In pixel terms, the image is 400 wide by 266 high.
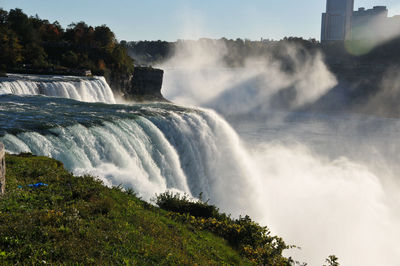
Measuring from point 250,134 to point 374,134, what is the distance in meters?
16.8

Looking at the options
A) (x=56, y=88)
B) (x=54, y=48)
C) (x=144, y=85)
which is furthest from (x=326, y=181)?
(x=54, y=48)

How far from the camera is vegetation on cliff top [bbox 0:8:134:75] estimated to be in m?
43.7

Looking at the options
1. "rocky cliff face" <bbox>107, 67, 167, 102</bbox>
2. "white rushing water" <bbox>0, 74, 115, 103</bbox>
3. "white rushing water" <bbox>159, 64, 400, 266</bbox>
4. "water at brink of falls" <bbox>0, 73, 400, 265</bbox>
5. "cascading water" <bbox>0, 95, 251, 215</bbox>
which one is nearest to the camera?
"cascading water" <bbox>0, 95, 251, 215</bbox>

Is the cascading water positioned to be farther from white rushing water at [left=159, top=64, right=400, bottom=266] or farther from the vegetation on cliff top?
the vegetation on cliff top

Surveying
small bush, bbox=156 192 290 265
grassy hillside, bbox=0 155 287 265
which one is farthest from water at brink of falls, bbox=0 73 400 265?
grassy hillside, bbox=0 155 287 265

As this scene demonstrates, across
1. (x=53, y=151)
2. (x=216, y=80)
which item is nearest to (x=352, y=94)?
(x=216, y=80)

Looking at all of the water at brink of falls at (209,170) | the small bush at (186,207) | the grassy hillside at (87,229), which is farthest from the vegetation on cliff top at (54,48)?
the grassy hillside at (87,229)

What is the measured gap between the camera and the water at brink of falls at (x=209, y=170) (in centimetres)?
1556

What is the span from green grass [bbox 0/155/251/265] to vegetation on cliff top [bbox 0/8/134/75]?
35.0 m

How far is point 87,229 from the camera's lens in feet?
23.3

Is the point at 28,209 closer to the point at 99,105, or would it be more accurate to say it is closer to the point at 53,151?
the point at 53,151

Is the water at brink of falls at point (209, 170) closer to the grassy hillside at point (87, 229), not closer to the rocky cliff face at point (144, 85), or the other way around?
the grassy hillside at point (87, 229)

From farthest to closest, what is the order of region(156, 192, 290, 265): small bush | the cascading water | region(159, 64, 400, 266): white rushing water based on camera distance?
1. region(159, 64, 400, 266): white rushing water
2. the cascading water
3. region(156, 192, 290, 265): small bush

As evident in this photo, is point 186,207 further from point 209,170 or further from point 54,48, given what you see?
point 54,48
